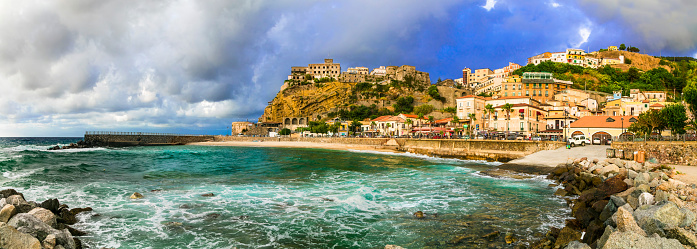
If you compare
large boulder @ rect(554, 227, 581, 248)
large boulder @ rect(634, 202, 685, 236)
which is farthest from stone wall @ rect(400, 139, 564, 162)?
large boulder @ rect(634, 202, 685, 236)

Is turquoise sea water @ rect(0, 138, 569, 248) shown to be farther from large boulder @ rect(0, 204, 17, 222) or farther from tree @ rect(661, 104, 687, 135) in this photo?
tree @ rect(661, 104, 687, 135)

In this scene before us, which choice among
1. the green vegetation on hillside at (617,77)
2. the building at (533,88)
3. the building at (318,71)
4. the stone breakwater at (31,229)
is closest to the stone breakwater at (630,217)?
the stone breakwater at (31,229)

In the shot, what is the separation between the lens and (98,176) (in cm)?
1991

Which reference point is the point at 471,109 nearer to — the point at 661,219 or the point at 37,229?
the point at 661,219

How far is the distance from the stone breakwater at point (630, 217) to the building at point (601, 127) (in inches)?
1128

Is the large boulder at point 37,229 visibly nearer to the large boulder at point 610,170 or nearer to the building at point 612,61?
the large boulder at point 610,170

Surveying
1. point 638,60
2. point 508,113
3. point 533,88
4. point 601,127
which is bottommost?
point 601,127

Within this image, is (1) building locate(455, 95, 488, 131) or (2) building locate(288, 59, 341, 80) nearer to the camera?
(1) building locate(455, 95, 488, 131)

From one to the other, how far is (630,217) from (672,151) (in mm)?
20598

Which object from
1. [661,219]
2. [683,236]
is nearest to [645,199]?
[661,219]

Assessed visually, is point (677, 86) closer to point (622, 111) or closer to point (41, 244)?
point (622, 111)

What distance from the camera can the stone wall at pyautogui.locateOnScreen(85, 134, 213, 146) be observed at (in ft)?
235

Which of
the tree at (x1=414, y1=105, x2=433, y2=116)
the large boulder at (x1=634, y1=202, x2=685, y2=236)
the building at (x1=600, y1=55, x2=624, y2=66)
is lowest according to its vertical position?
the large boulder at (x1=634, y1=202, x2=685, y2=236)

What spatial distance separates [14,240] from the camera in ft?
18.5
